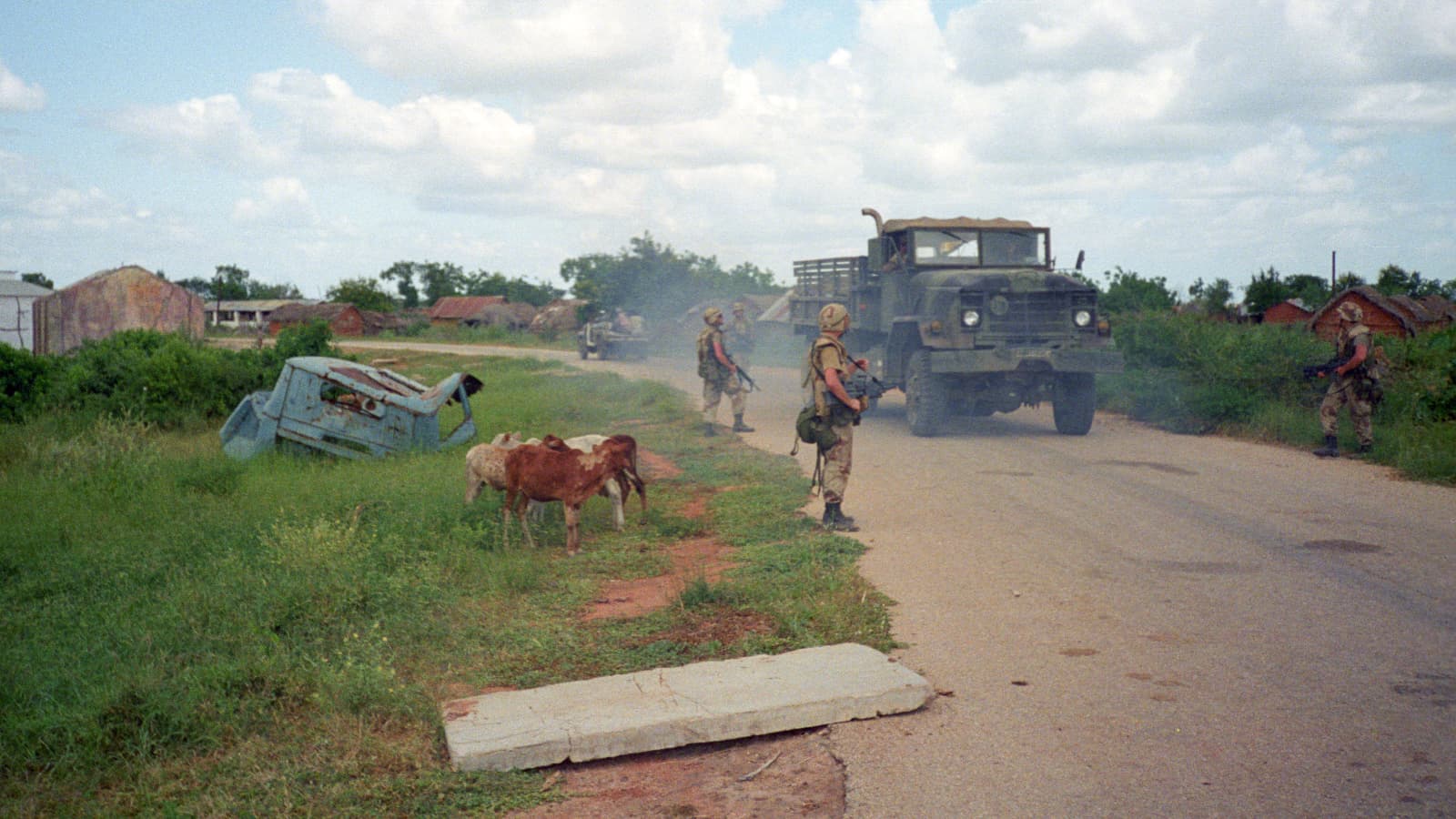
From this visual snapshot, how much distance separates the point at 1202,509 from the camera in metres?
8.79

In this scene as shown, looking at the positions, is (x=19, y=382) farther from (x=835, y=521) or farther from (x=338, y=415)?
(x=835, y=521)

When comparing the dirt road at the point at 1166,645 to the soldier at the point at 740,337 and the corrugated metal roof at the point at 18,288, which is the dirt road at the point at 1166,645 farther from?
the corrugated metal roof at the point at 18,288

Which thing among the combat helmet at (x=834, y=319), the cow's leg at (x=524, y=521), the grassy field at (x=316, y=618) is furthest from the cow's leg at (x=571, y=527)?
the combat helmet at (x=834, y=319)

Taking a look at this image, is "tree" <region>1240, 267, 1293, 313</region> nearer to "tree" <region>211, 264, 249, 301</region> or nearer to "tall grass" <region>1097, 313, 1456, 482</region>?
"tall grass" <region>1097, 313, 1456, 482</region>

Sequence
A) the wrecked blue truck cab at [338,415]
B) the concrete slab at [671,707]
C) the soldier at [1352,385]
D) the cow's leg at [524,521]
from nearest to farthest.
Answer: the concrete slab at [671,707], the cow's leg at [524,521], the soldier at [1352,385], the wrecked blue truck cab at [338,415]

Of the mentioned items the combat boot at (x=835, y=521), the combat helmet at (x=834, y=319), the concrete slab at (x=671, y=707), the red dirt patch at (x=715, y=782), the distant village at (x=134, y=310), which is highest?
the distant village at (x=134, y=310)

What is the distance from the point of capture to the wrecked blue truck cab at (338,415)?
1204 centimetres

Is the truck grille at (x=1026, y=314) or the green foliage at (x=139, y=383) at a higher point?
the truck grille at (x=1026, y=314)

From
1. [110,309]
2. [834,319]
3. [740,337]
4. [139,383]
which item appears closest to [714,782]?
[834,319]

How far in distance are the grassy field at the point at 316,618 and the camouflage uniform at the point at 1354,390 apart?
559 centimetres

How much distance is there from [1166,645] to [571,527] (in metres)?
4.23

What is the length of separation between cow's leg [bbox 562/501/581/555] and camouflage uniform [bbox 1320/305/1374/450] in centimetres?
795

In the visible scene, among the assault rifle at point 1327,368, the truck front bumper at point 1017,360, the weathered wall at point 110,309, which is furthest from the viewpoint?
the weathered wall at point 110,309

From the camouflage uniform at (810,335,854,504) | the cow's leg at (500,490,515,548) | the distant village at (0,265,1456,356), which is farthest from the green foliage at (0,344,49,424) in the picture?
the camouflage uniform at (810,335,854,504)
